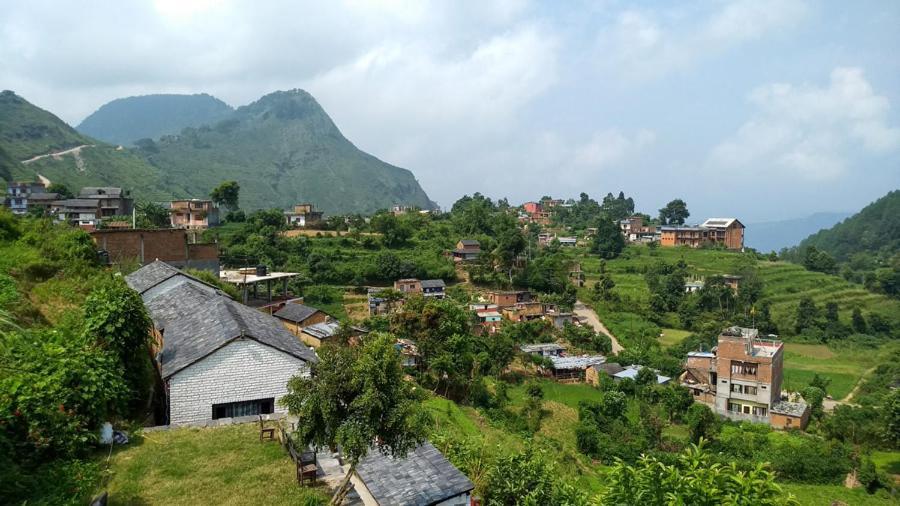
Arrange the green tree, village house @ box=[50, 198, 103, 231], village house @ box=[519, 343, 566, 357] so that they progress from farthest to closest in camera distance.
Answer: village house @ box=[50, 198, 103, 231] < village house @ box=[519, 343, 566, 357] < the green tree

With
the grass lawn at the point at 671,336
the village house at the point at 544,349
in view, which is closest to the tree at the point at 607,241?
the grass lawn at the point at 671,336

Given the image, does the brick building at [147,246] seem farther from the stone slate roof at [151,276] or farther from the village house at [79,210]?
the village house at [79,210]

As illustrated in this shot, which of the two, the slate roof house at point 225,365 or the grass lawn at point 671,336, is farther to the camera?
the grass lawn at point 671,336

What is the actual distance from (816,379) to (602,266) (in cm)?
2743

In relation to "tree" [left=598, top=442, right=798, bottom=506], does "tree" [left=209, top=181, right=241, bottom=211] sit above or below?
above

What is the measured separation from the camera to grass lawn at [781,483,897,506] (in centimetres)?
2297

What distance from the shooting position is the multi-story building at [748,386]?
33062mm

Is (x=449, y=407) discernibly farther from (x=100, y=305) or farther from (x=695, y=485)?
(x=695, y=485)

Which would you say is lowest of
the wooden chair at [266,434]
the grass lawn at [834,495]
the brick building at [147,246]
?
the grass lawn at [834,495]

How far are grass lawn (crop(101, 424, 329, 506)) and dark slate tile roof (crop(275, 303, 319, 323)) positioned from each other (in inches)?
723

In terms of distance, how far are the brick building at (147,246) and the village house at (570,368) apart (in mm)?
23518

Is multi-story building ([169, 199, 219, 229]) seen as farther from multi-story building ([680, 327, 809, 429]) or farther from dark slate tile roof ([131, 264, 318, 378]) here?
multi-story building ([680, 327, 809, 429])

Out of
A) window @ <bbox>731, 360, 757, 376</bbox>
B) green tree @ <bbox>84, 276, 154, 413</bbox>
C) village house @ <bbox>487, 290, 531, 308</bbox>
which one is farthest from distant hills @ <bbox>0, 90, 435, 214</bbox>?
window @ <bbox>731, 360, 757, 376</bbox>

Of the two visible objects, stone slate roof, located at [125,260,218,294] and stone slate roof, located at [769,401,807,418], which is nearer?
stone slate roof, located at [125,260,218,294]
